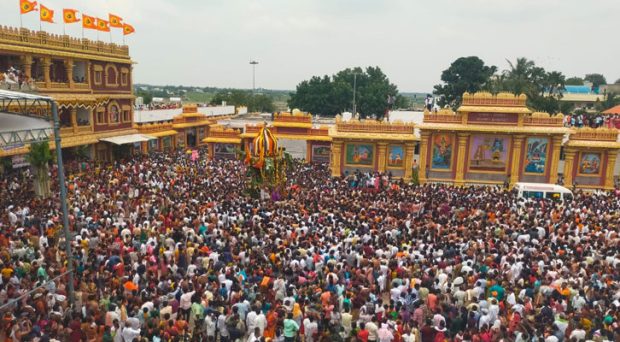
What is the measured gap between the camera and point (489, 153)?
27750mm

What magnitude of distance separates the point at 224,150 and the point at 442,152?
53.6 feet

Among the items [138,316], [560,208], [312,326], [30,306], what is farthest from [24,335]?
[560,208]

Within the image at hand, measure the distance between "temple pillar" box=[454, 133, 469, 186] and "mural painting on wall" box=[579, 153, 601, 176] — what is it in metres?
6.49

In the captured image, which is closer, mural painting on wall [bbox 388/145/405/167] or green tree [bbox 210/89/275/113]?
mural painting on wall [bbox 388/145/405/167]

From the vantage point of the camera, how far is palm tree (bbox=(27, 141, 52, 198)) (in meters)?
20.7

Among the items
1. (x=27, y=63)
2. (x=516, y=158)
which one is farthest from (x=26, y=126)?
(x=516, y=158)

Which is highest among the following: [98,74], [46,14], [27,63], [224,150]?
[46,14]

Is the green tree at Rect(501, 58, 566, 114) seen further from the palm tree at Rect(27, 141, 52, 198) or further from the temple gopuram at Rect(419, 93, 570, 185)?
the palm tree at Rect(27, 141, 52, 198)

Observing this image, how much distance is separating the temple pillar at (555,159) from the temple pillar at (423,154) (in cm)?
682

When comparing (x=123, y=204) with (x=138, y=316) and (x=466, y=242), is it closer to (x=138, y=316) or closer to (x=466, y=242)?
(x=138, y=316)

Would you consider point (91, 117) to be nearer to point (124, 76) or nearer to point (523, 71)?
point (124, 76)

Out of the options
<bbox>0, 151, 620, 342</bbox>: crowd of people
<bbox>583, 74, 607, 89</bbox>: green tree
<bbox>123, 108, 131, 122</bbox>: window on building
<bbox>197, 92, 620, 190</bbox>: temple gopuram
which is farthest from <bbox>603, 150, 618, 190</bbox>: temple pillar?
<bbox>583, 74, 607, 89</bbox>: green tree

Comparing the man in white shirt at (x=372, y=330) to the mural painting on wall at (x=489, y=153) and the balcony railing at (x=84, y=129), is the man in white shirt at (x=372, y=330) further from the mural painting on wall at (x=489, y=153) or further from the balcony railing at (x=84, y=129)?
the balcony railing at (x=84, y=129)

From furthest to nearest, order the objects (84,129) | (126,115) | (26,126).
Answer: (126,115) < (84,129) < (26,126)
